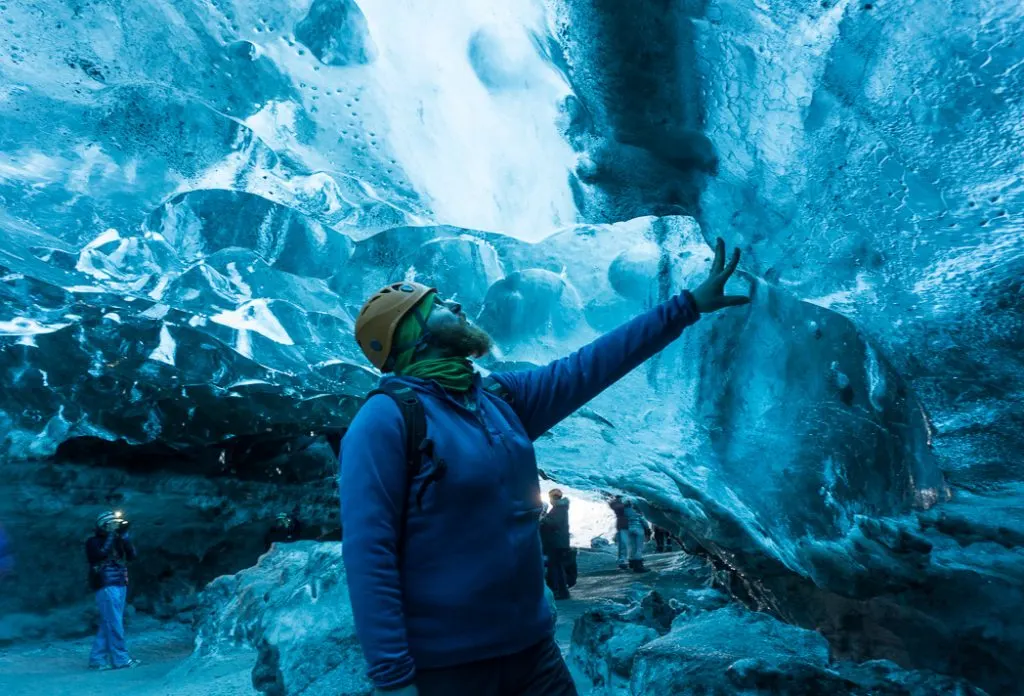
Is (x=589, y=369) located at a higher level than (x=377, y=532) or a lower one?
higher

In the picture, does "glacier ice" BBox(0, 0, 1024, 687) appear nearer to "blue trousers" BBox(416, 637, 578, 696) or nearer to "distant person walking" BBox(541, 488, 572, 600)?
"blue trousers" BBox(416, 637, 578, 696)

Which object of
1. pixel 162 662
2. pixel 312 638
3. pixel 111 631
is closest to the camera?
pixel 312 638

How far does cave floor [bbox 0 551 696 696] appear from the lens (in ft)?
19.0

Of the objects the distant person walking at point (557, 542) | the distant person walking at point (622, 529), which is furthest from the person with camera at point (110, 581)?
the distant person walking at point (622, 529)

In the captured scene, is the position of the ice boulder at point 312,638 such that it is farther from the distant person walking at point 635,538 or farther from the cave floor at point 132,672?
the distant person walking at point 635,538

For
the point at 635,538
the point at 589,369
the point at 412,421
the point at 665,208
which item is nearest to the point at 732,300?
the point at 589,369

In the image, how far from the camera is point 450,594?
1.49 meters

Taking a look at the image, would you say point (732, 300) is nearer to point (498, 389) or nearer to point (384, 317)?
point (498, 389)

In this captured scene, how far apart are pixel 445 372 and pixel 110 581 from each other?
6.72 metres

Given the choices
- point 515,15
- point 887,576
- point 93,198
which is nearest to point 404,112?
point 515,15

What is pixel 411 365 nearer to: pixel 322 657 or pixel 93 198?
pixel 322 657

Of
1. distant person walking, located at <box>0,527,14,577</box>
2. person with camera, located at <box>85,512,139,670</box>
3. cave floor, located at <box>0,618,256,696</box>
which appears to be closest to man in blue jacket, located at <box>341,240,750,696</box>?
cave floor, located at <box>0,618,256,696</box>

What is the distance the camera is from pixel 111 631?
720 cm

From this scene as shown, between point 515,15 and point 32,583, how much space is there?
1064cm
